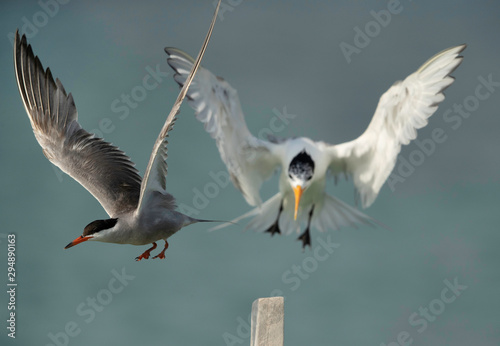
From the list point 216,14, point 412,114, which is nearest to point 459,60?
point 412,114

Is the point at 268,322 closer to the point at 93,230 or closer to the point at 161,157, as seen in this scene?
the point at 93,230

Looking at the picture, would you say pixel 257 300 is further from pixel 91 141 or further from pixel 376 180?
pixel 376 180

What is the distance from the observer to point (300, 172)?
565 cm

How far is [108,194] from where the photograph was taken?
466 cm

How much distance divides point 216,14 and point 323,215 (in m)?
2.89

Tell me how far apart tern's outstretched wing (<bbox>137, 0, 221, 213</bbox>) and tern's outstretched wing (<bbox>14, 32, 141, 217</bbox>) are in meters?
0.25

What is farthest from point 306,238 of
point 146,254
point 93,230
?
point 93,230

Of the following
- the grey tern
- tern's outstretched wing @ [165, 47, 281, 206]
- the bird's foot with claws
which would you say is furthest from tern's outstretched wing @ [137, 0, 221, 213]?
the bird's foot with claws

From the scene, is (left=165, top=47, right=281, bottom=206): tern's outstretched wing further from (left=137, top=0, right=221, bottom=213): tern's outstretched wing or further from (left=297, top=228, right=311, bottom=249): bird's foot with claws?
(left=137, top=0, right=221, bottom=213): tern's outstretched wing

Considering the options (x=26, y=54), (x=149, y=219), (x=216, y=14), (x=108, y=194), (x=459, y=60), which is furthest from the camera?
(x=459, y=60)

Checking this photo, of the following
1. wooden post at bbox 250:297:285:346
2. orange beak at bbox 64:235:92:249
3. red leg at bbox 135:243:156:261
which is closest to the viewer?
wooden post at bbox 250:297:285:346

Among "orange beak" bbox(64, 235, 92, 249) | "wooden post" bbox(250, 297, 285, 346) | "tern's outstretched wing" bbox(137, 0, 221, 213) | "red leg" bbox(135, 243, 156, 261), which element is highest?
"tern's outstretched wing" bbox(137, 0, 221, 213)

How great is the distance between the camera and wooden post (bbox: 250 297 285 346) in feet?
11.8

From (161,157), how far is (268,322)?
4.30 feet
